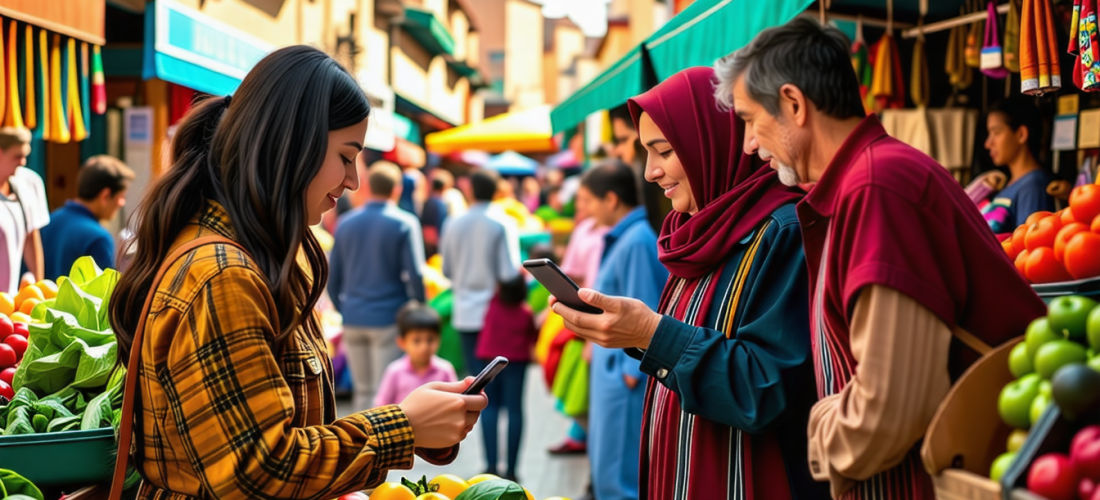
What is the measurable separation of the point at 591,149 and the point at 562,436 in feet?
18.2

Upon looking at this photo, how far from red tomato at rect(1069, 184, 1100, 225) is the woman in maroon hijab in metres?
0.70

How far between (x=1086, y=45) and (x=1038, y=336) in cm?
182

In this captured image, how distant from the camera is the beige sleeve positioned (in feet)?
5.18

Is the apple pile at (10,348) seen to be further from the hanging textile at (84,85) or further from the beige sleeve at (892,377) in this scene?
the hanging textile at (84,85)

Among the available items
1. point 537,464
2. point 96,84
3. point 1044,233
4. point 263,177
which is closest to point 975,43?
point 1044,233

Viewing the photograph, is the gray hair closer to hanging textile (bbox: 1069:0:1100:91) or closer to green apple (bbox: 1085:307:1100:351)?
green apple (bbox: 1085:307:1100:351)

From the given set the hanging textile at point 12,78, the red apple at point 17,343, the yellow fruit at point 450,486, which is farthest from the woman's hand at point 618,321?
the hanging textile at point 12,78

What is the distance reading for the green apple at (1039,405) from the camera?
139cm

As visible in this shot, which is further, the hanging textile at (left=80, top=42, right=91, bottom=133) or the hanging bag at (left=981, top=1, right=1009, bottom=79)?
the hanging textile at (left=80, top=42, right=91, bottom=133)

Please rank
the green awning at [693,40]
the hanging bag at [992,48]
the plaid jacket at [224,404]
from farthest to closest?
the hanging bag at [992,48], the green awning at [693,40], the plaid jacket at [224,404]

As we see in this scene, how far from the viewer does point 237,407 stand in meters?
1.70

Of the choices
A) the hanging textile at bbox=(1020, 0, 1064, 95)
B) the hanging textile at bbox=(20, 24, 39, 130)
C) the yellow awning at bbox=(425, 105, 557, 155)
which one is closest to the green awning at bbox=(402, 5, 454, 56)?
the yellow awning at bbox=(425, 105, 557, 155)

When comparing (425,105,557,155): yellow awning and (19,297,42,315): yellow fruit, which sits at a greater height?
(425,105,557,155): yellow awning

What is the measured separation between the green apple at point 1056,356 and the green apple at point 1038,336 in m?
0.03
